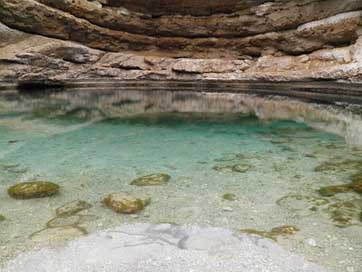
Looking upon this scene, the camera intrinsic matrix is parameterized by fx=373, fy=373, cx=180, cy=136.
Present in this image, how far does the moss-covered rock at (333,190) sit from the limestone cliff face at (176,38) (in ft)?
63.9

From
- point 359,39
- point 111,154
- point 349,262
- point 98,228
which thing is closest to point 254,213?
point 349,262

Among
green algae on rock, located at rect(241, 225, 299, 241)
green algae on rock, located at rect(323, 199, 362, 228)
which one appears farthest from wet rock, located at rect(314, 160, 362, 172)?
green algae on rock, located at rect(241, 225, 299, 241)

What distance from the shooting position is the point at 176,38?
3428 cm

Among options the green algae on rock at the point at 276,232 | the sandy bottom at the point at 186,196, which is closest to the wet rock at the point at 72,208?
the sandy bottom at the point at 186,196

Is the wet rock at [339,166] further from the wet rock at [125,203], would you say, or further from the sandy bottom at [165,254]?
the wet rock at [125,203]

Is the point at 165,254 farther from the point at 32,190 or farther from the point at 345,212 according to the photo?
the point at 32,190

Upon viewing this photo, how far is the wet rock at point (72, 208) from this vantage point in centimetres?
631

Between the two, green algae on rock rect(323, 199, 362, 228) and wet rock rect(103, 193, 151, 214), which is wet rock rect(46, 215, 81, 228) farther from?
green algae on rock rect(323, 199, 362, 228)

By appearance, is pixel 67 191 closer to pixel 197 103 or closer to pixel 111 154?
pixel 111 154

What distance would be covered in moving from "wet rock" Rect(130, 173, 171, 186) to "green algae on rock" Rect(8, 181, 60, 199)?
1611mm

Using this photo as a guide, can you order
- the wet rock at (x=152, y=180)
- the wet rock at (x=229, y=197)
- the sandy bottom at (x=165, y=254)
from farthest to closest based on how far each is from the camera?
the wet rock at (x=152, y=180), the wet rock at (x=229, y=197), the sandy bottom at (x=165, y=254)

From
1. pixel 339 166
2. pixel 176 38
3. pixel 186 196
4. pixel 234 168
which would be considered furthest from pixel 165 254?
pixel 176 38

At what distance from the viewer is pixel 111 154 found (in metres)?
10.4

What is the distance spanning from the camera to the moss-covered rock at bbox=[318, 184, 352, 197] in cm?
713
